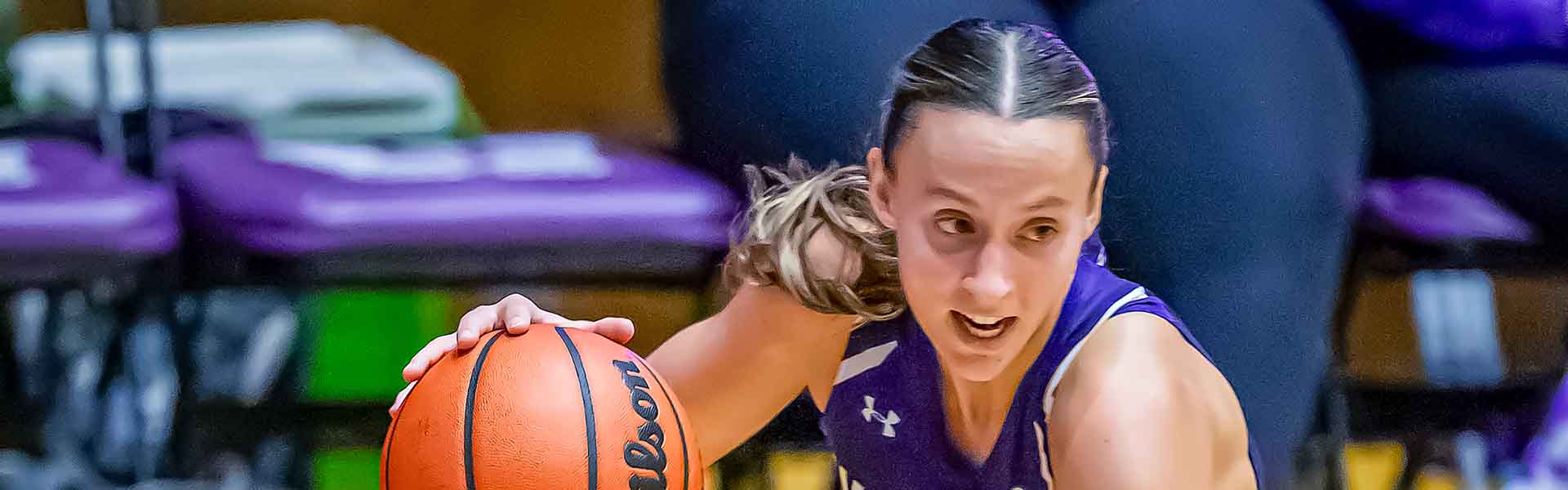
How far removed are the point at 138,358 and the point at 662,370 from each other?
0.58 metres

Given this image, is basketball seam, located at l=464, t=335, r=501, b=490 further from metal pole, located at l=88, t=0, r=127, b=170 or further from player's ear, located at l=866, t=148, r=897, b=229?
metal pole, located at l=88, t=0, r=127, b=170

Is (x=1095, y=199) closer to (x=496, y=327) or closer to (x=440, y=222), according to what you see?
(x=496, y=327)

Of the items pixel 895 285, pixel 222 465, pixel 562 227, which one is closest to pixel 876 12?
pixel 895 285

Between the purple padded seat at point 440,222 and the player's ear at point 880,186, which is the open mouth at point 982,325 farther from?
the purple padded seat at point 440,222

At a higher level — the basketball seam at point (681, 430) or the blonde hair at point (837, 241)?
the blonde hair at point (837, 241)

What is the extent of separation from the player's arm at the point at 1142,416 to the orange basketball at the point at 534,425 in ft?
0.58

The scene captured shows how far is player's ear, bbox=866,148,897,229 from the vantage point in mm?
665

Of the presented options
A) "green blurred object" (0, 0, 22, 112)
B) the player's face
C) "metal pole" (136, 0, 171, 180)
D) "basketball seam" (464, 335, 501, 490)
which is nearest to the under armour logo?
the player's face

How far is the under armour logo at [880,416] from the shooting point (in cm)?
78

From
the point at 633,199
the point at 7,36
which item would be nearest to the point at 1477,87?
the point at 633,199

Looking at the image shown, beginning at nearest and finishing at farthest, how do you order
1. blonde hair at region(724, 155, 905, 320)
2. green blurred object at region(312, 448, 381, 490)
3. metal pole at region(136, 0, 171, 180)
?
blonde hair at region(724, 155, 905, 320) → metal pole at region(136, 0, 171, 180) → green blurred object at region(312, 448, 381, 490)

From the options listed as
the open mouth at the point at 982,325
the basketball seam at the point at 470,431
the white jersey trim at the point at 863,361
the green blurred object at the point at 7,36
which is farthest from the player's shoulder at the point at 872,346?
the green blurred object at the point at 7,36

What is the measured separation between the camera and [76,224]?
1.00 m

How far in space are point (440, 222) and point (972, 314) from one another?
19.8 inches
